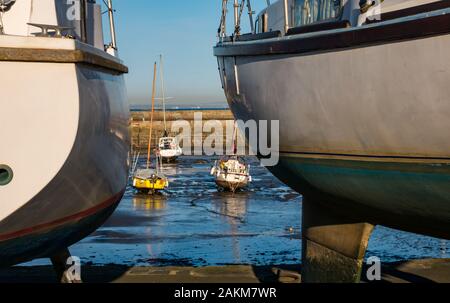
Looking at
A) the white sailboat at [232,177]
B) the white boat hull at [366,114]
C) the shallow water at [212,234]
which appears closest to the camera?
the white boat hull at [366,114]

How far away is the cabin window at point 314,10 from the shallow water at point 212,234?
11.5 metres

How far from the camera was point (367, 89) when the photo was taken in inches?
199

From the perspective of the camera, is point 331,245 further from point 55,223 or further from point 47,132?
point 47,132

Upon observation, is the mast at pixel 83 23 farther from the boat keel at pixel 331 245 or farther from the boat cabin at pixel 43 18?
the boat keel at pixel 331 245

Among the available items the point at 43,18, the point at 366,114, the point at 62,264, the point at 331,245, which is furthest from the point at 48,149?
the point at 62,264

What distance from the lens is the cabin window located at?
589 centimetres

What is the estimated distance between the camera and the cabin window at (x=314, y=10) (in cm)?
589

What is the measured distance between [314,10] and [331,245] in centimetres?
242

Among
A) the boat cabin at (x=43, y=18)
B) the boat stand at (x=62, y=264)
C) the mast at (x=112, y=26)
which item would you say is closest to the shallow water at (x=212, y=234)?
the boat stand at (x=62, y=264)

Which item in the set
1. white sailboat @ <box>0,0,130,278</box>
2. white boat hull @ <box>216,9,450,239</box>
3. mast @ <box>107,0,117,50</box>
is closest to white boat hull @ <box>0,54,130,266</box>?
white sailboat @ <box>0,0,130,278</box>

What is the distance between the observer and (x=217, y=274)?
37.8 feet
